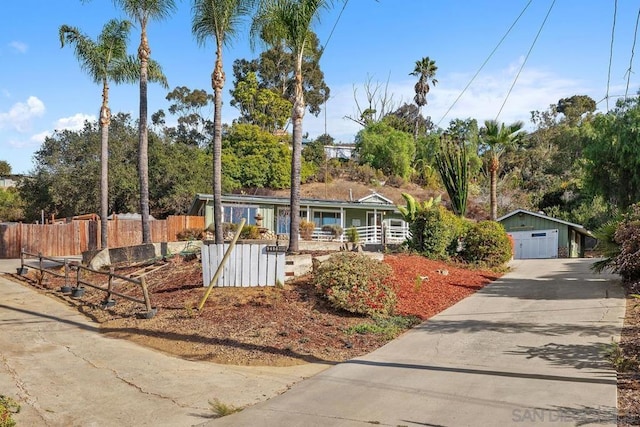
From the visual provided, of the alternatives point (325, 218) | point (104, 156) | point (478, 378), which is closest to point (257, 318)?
point (478, 378)

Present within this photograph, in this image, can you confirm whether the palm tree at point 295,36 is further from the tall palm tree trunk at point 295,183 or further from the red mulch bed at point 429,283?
the red mulch bed at point 429,283

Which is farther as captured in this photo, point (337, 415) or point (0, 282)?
point (0, 282)

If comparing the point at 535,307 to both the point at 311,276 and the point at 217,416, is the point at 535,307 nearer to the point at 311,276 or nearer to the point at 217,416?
the point at 311,276

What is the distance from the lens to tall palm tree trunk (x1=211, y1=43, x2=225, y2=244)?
1839 cm

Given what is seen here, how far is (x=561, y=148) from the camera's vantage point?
191ft

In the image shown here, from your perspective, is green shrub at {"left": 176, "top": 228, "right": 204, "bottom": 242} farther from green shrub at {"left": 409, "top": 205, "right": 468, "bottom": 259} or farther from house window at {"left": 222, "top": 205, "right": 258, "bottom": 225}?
green shrub at {"left": 409, "top": 205, "right": 468, "bottom": 259}

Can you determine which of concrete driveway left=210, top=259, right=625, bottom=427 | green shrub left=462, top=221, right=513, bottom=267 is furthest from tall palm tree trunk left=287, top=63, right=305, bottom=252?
green shrub left=462, top=221, right=513, bottom=267

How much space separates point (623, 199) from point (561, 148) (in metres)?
34.0

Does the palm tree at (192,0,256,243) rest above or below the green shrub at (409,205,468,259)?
above

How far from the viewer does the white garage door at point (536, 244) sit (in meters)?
36.5

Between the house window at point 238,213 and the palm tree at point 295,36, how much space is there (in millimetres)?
15493

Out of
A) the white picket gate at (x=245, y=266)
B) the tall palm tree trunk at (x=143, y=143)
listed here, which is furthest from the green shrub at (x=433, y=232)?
the tall palm tree trunk at (x=143, y=143)

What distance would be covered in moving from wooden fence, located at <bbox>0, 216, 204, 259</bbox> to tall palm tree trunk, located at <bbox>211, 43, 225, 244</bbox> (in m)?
12.7

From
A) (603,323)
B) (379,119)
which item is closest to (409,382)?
(603,323)
